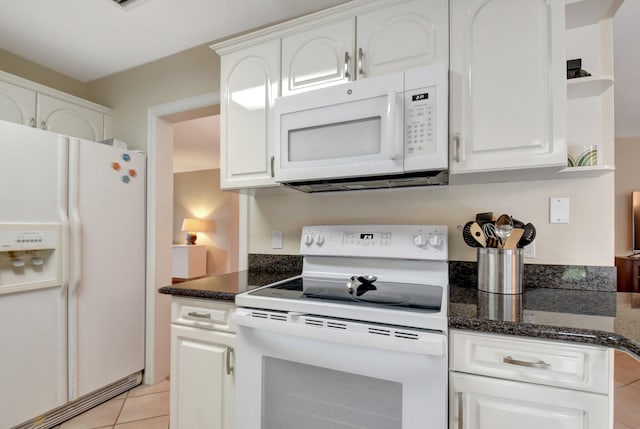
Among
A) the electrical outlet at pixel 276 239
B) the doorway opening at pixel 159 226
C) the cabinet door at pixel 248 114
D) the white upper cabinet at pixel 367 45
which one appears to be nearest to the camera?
the white upper cabinet at pixel 367 45

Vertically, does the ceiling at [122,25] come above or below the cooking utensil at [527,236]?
above

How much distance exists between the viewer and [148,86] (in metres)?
2.56

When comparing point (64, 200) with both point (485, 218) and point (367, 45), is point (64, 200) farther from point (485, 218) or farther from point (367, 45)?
point (485, 218)

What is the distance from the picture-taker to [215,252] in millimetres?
6691

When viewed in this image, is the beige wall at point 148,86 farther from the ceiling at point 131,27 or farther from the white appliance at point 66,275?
the white appliance at point 66,275

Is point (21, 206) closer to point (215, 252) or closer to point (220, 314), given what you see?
point (220, 314)

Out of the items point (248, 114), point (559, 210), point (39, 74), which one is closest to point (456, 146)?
point (559, 210)

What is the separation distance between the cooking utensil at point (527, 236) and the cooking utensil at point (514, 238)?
0.03 meters

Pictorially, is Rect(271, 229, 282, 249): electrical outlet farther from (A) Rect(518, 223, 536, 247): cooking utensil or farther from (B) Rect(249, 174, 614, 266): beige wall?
(A) Rect(518, 223, 536, 247): cooking utensil

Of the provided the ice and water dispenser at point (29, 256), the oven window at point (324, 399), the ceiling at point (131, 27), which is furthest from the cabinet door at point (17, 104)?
the oven window at point (324, 399)

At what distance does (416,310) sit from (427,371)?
7.1 inches

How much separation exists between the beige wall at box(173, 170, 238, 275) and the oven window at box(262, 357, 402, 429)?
539 cm

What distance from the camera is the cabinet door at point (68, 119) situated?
88.5 inches

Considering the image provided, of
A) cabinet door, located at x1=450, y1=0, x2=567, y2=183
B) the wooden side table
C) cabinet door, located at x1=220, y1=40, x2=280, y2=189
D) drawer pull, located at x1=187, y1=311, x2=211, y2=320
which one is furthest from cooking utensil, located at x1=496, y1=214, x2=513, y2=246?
the wooden side table
